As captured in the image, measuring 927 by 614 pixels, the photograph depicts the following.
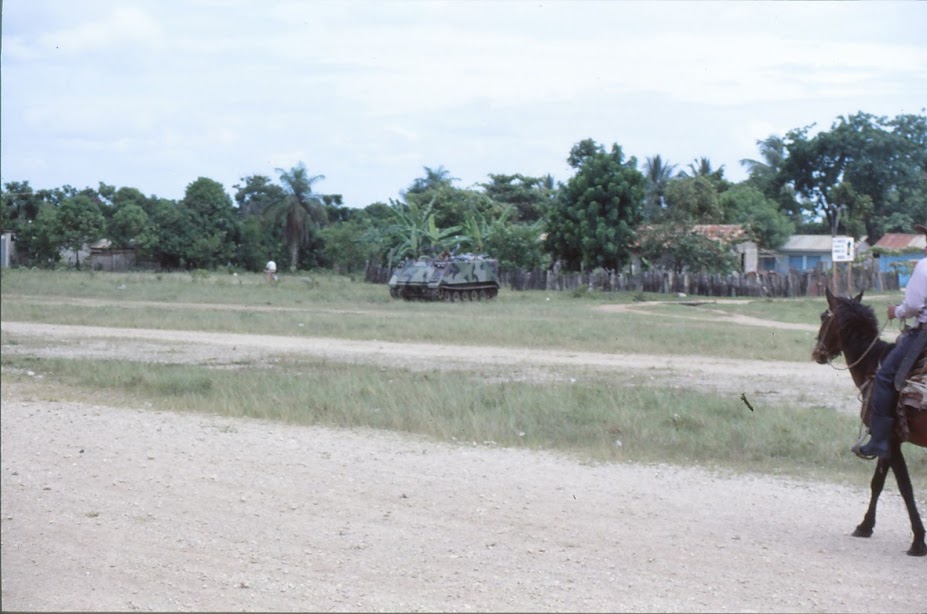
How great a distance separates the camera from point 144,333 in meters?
22.7

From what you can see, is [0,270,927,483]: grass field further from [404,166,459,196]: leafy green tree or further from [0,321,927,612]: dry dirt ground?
[404,166,459,196]: leafy green tree

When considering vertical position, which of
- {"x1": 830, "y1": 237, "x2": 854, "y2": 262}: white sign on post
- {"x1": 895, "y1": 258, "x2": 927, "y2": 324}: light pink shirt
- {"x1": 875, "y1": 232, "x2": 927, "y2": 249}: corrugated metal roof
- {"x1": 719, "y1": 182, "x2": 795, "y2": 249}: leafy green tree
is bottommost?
{"x1": 895, "y1": 258, "x2": 927, "y2": 324}: light pink shirt

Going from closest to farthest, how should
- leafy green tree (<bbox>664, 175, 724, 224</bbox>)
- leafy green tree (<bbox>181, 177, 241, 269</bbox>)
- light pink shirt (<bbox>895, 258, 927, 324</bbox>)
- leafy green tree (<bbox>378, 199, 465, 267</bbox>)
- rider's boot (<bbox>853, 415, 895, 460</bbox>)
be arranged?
light pink shirt (<bbox>895, 258, 927, 324</bbox>), rider's boot (<bbox>853, 415, 895, 460</bbox>), leafy green tree (<bbox>181, 177, 241, 269</bbox>), leafy green tree (<bbox>664, 175, 724, 224</bbox>), leafy green tree (<bbox>378, 199, 465, 267</bbox>)

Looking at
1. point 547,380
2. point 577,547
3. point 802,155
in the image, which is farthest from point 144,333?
point 577,547

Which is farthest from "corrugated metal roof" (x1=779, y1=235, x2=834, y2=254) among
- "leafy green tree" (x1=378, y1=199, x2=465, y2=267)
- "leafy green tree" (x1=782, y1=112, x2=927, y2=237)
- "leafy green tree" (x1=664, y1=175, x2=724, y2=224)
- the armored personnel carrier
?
"leafy green tree" (x1=782, y1=112, x2=927, y2=237)

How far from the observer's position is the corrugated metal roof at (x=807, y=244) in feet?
142

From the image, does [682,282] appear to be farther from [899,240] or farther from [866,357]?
[866,357]

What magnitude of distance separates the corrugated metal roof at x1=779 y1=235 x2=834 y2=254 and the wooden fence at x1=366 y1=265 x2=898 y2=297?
108cm

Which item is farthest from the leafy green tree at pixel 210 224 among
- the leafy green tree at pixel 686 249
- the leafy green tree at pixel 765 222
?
the leafy green tree at pixel 765 222

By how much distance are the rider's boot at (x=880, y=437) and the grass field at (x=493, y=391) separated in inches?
85.9

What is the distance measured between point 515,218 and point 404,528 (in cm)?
5757

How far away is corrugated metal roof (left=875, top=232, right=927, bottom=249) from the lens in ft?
75.2

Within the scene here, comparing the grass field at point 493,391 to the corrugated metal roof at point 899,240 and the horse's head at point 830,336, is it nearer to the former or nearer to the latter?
the horse's head at point 830,336

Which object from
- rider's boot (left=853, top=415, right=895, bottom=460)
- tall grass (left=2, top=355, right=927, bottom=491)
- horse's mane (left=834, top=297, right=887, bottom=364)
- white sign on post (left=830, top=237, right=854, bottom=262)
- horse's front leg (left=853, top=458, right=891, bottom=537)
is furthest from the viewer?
white sign on post (left=830, top=237, right=854, bottom=262)
